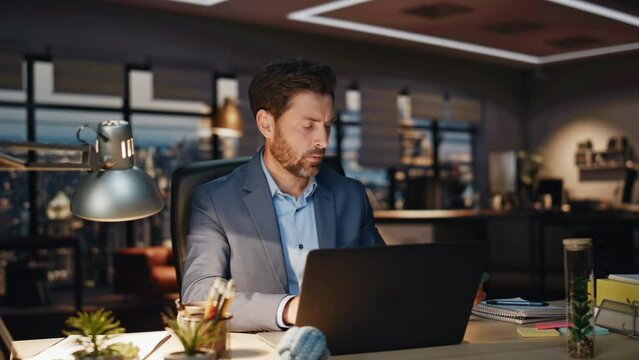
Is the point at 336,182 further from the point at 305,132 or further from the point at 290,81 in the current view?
the point at 290,81

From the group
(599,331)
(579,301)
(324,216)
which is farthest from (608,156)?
(579,301)

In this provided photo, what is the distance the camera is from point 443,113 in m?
11.3

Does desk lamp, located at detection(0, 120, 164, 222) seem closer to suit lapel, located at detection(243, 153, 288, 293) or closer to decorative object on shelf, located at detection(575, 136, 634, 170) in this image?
suit lapel, located at detection(243, 153, 288, 293)

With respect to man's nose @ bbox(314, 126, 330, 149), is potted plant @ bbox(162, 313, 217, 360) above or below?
below

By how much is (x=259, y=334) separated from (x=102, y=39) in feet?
23.2

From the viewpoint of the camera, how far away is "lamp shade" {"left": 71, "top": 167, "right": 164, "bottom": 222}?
1.44m

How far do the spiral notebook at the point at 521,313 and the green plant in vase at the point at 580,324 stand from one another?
392 millimetres

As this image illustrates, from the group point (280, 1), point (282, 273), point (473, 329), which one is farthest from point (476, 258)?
point (280, 1)

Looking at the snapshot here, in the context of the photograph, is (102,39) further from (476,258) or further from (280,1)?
(476,258)

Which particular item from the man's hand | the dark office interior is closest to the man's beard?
the man's hand

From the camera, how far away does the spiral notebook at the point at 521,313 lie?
1.90 metres

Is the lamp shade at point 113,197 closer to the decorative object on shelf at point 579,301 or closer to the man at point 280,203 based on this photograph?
the man at point 280,203

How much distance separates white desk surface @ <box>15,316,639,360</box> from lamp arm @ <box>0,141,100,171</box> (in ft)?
1.35

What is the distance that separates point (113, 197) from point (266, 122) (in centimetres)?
96
